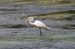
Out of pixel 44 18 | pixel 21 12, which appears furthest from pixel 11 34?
pixel 21 12

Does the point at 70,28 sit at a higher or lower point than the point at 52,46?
lower

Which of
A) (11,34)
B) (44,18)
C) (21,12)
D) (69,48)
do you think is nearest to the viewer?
(69,48)

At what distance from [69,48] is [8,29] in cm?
328

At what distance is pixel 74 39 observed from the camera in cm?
955

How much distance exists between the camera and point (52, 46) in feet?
28.6

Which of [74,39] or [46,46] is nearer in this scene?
[46,46]

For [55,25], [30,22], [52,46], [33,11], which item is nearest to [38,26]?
[30,22]

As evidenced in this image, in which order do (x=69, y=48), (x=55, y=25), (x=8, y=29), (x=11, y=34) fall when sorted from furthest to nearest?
(x=55, y=25)
(x=8, y=29)
(x=11, y=34)
(x=69, y=48)

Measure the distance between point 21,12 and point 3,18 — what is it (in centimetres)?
205

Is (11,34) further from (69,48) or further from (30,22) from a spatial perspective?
(69,48)

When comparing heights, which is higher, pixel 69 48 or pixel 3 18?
pixel 69 48

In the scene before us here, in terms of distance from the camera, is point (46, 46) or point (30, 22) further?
point (30, 22)

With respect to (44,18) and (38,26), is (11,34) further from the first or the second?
(44,18)

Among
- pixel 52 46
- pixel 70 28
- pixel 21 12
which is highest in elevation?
pixel 52 46
